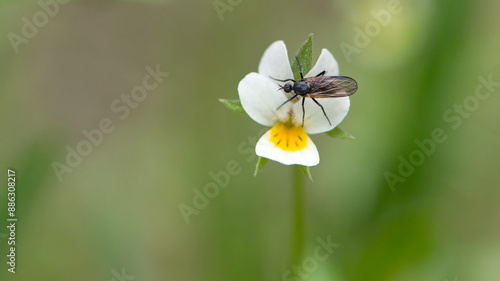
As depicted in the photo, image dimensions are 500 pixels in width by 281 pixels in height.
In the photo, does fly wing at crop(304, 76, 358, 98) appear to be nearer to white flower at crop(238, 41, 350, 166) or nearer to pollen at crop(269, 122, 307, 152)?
white flower at crop(238, 41, 350, 166)

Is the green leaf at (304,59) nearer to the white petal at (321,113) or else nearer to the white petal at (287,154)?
the white petal at (321,113)

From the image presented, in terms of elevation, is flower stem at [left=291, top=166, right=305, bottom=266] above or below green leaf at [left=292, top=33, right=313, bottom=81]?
below

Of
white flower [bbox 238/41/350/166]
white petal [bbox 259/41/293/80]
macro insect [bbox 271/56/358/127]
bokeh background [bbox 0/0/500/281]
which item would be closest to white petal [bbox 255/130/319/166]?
white flower [bbox 238/41/350/166]

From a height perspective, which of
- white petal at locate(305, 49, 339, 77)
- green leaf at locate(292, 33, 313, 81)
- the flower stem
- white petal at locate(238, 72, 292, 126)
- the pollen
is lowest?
the flower stem

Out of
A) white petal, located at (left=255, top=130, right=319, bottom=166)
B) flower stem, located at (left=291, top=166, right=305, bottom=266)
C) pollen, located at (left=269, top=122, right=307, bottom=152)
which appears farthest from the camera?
flower stem, located at (left=291, top=166, right=305, bottom=266)

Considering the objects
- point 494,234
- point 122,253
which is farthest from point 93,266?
point 494,234

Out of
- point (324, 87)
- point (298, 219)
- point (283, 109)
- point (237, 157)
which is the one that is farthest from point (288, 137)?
point (237, 157)
